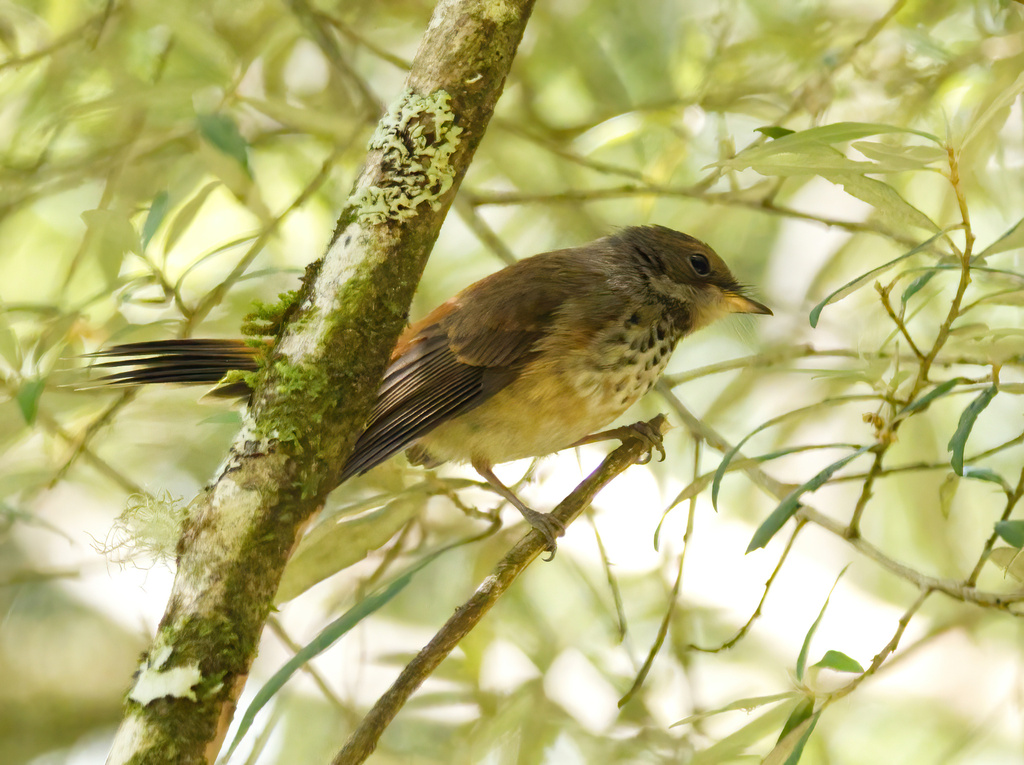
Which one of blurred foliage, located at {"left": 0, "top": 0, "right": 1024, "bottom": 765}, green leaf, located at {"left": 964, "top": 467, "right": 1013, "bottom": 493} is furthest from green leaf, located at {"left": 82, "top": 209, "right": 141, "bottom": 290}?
green leaf, located at {"left": 964, "top": 467, "right": 1013, "bottom": 493}

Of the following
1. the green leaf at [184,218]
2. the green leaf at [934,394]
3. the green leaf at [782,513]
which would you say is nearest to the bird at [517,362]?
the green leaf at [184,218]

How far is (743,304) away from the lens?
2.62 m

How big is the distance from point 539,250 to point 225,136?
51.6 inches

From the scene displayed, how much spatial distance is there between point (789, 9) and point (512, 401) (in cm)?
153

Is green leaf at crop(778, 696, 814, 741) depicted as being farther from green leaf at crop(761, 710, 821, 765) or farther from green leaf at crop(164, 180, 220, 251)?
green leaf at crop(164, 180, 220, 251)

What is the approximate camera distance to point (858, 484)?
112 inches

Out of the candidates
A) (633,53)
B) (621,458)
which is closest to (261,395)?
A: (621,458)

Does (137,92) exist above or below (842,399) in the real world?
above

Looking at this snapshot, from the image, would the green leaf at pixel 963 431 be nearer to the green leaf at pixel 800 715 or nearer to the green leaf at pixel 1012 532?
the green leaf at pixel 1012 532

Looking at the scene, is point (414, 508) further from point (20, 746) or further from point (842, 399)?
point (20, 746)

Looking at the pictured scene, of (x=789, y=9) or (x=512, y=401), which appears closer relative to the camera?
(x=512, y=401)

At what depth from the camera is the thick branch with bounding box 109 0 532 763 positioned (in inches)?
50.3

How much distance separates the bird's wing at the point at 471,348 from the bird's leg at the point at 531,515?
26 centimetres

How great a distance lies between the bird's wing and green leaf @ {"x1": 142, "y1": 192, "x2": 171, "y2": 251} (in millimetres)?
616
